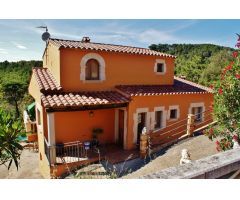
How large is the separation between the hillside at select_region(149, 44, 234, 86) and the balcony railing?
2406 cm

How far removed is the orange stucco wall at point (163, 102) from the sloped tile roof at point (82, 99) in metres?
0.85

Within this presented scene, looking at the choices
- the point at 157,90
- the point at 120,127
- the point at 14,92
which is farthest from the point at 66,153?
the point at 14,92

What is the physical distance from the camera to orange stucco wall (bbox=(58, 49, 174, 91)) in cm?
1288

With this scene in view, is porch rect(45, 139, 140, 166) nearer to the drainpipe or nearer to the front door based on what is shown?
the drainpipe

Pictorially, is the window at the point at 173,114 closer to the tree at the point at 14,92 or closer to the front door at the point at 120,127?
the front door at the point at 120,127

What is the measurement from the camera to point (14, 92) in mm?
45094

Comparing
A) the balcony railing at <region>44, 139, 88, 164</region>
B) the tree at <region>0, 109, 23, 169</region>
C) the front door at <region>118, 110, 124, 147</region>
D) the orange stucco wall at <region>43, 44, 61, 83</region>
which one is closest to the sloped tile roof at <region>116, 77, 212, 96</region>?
the front door at <region>118, 110, 124, 147</region>

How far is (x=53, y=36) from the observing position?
571 inches

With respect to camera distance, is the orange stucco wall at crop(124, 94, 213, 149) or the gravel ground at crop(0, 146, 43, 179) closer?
the orange stucco wall at crop(124, 94, 213, 149)

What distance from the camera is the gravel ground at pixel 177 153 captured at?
419 inches

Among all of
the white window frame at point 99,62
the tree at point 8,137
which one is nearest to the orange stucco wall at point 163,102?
the white window frame at point 99,62

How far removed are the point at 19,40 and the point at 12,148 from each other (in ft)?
20.5
